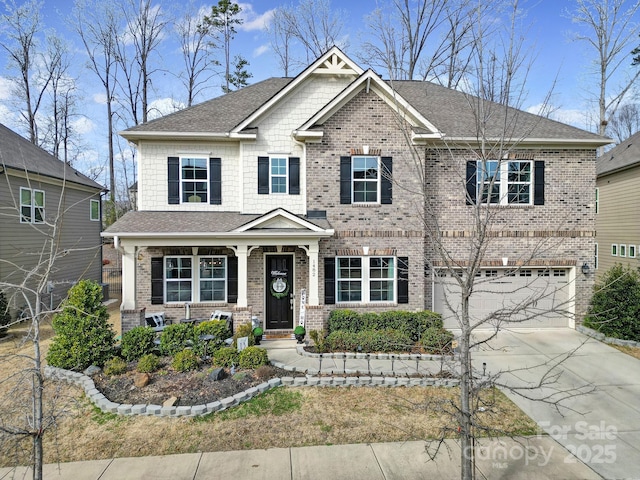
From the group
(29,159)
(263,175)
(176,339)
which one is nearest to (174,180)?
(263,175)

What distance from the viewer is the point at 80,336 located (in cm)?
860

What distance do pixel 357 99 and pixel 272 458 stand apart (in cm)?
977

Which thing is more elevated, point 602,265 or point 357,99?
point 357,99

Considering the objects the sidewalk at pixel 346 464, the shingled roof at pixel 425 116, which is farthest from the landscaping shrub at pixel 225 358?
the shingled roof at pixel 425 116

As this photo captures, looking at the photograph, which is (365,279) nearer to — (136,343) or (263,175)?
(263,175)

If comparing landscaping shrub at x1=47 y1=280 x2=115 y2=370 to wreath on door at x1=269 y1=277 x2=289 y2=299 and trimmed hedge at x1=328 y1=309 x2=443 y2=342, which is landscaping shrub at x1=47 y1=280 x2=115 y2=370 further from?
trimmed hedge at x1=328 y1=309 x2=443 y2=342

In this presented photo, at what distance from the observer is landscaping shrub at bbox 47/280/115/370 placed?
27.8 feet

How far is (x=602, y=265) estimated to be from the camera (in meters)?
19.3

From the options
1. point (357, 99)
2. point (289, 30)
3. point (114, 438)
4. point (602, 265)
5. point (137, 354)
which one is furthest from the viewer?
point (289, 30)

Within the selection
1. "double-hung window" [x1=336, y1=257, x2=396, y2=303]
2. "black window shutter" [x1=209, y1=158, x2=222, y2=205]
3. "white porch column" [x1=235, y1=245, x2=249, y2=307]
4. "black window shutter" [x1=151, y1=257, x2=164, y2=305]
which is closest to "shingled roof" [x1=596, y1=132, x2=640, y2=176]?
"double-hung window" [x1=336, y1=257, x2=396, y2=303]

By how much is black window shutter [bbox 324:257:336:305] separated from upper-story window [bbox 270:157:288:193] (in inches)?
105

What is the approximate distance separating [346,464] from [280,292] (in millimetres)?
6748

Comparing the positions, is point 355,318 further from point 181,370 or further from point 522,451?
point 522,451

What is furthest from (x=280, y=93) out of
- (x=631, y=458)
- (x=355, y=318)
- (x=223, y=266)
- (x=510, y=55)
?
(x=631, y=458)
